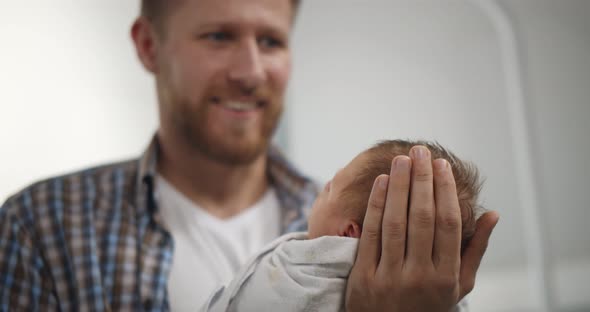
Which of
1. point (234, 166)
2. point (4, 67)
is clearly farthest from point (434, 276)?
point (4, 67)

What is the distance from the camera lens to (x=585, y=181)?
121 centimetres

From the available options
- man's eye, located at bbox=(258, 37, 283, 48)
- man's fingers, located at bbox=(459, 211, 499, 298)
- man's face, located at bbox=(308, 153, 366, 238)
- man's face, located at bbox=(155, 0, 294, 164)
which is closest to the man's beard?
man's face, located at bbox=(155, 0, 294, 164)

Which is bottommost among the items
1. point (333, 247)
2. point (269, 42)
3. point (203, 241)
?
point (203, 241)

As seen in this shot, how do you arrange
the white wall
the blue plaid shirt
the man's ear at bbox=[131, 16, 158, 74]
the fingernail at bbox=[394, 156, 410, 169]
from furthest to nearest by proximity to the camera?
1. the white wall
2. the man's ear at bbox=[131, 16, 158, 74]
3. the blue plaid shirt
4. the fingernail at bbox=[394, 156, 410, 169]

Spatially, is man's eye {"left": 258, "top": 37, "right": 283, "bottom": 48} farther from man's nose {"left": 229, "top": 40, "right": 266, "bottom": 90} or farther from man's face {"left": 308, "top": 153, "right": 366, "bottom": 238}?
man's face {"left": 308, "top": 153, "right": 366, "bottom": 238}

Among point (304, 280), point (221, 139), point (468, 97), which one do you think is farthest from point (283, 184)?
point (304, 280)

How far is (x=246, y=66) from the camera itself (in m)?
0.90

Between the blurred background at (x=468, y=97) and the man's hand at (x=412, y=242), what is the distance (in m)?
0.55

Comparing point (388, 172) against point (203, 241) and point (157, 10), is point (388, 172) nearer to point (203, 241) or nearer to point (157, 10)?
point (203, 241)

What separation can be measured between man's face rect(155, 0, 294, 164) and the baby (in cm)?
39

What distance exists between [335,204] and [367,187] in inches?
1.6

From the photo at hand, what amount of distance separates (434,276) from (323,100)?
0.88 metres

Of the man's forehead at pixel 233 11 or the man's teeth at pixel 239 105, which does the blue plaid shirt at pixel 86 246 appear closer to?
the man's teeth at pixel 239 105

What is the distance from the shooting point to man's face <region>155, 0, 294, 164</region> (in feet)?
2.97
